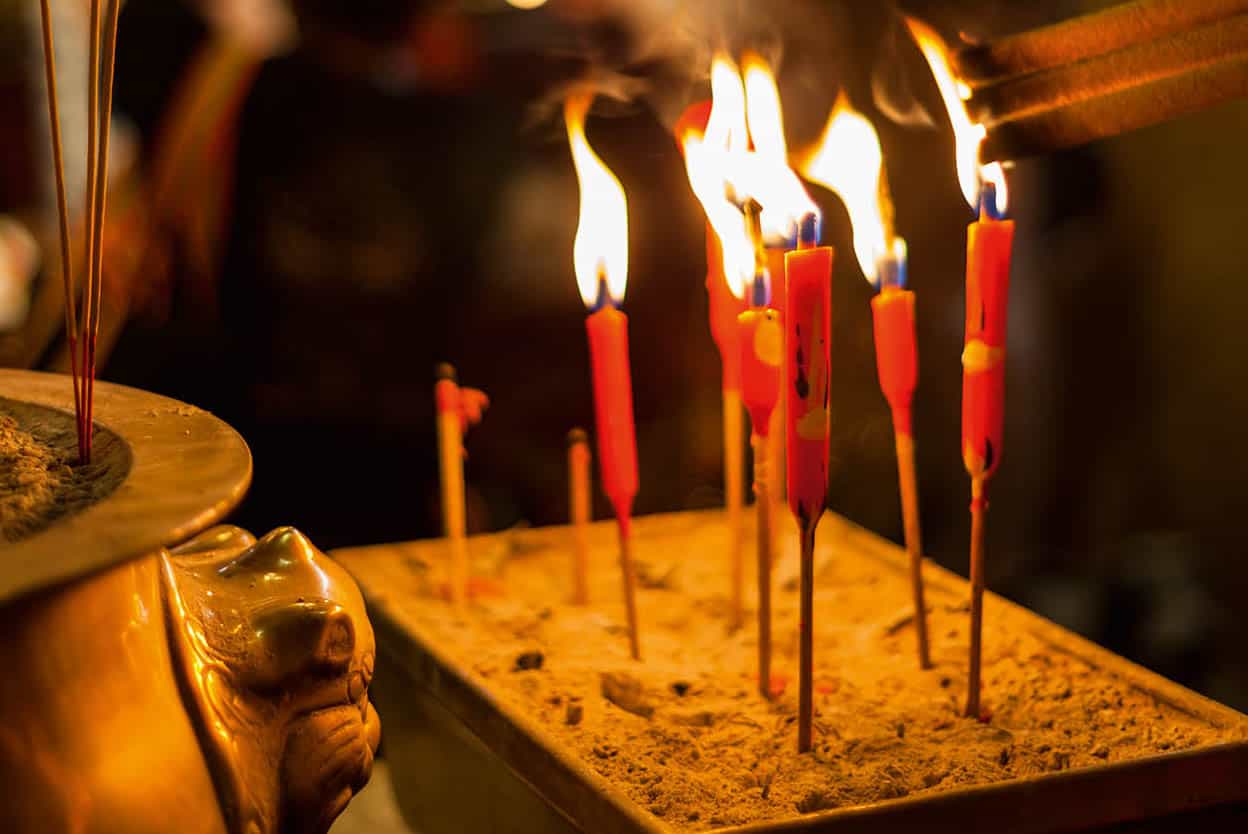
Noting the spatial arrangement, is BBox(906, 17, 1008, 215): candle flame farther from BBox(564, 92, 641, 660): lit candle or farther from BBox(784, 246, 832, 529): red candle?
BBox(564, 92, 641, 660): lit candle

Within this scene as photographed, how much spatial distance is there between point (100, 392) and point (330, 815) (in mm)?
331

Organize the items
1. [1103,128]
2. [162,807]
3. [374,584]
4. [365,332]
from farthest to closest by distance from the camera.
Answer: [365,332]
[374,584]
[1103,128]
[162,807]

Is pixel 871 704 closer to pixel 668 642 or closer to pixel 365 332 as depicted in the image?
pixel 668 642

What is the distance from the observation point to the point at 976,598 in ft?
4.34

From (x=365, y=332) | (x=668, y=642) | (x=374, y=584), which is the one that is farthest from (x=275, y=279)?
(x=668, y=642)

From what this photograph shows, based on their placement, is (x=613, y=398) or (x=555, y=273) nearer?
(x=613, y=398)

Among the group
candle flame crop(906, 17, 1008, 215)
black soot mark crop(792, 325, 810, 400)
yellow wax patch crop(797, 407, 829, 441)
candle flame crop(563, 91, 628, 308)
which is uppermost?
candle flame crop(906, 17, 1008, 215)

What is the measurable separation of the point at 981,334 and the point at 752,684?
435mm

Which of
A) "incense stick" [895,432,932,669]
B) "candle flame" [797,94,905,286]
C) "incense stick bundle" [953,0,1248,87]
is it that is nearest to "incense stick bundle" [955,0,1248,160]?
"incense stick bundle" [953,0,1248,87]

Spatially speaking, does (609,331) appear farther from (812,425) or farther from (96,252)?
(96,252)

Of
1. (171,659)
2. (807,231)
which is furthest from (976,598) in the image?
(171,659)

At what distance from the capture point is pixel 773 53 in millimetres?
2094

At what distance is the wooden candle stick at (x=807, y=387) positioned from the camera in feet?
3.76

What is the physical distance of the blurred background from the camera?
1.77m
